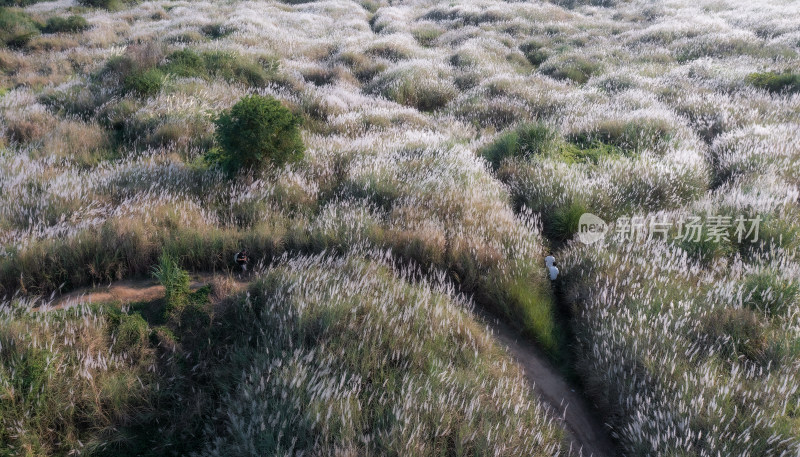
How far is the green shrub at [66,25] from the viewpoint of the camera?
1808cm

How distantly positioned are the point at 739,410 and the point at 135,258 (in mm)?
5057

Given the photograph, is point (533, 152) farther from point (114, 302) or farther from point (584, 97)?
point (114, 302)

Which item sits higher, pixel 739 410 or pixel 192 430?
pixel 739 410

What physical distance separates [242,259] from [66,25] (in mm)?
20189

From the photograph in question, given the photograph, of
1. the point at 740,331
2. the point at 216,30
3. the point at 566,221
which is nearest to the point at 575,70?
the point at 566,221

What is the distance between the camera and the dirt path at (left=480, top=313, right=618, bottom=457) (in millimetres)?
3167

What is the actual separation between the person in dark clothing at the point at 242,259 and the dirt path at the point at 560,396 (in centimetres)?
239

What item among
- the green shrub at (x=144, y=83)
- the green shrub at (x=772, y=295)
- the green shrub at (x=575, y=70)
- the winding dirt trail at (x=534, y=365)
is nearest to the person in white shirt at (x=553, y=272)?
the winding dirt trail at (x=534, y=365)

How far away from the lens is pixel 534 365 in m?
3.87

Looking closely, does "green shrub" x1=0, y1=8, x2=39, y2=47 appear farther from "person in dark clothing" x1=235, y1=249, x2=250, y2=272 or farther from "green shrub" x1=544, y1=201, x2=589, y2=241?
"green shrub" x1=544, y1=201, x2=589, y2=241

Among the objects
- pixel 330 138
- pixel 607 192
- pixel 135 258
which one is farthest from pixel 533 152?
pixel 135 258

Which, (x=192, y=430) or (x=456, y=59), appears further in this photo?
(x=456, y=59)

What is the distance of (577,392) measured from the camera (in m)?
3.64

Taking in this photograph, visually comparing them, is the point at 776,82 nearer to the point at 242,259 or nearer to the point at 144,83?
the point at 242,259
